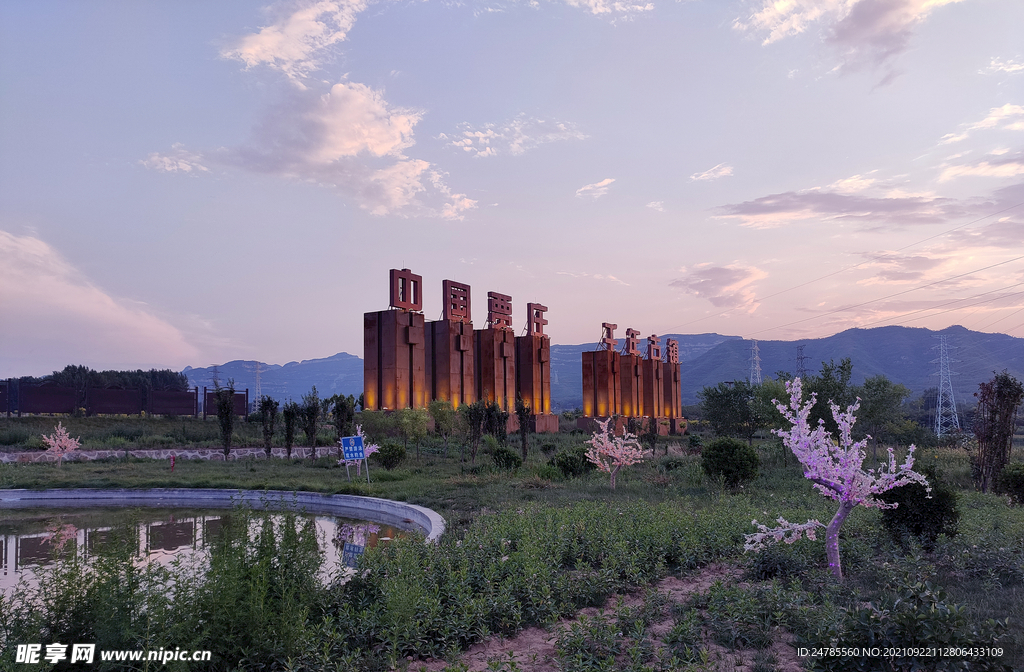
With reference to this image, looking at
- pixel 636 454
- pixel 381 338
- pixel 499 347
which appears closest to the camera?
pixel 636 454

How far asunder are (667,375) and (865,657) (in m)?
65.4

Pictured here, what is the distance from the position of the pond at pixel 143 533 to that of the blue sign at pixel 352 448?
299 cm

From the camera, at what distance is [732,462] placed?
1741 centimetres

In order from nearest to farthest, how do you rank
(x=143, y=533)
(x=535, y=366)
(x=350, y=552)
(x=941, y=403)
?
1. (x=350, y=552)
2. (x=143, y=533)
3. (x=535, y=366)
4. (x=941, y=403)

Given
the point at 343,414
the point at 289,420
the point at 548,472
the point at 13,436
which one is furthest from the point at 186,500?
the point at 13,436

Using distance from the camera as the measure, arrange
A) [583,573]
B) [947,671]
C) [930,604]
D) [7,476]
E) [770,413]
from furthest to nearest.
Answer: [770,413], [7,476], [583,573], [930,604], [947,671]

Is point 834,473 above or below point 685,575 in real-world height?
above

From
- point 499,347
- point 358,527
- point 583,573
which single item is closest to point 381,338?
point 499,347

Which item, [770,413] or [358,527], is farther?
[770,413]

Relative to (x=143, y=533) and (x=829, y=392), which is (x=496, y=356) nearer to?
(x=829, y=392)

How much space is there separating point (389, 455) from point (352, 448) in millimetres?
6295

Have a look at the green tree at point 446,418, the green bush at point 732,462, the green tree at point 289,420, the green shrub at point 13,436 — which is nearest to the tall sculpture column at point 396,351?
the green tree at point 446,418

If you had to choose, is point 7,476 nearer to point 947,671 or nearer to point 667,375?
point 947,671

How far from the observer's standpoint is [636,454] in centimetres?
2077
